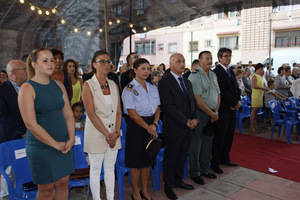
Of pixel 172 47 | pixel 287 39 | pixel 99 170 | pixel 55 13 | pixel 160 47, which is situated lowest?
pixel 99 170

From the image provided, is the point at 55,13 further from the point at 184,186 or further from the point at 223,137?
the point at 184,186

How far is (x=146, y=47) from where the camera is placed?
21969 mm

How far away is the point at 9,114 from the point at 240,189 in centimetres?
274

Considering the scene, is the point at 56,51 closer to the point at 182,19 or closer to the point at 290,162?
the point at 290,162

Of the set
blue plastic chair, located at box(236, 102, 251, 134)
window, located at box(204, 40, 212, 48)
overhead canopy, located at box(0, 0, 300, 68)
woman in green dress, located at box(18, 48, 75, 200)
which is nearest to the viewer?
woman in green dress, located at box(18, 48, 75, 200)

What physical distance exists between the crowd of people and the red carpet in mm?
482

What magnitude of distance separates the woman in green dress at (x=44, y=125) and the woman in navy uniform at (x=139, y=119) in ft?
2.43

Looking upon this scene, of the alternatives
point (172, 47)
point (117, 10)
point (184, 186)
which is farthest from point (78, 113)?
point (172, 47)

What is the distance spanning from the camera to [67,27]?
787 centimetres

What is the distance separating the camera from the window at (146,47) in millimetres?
21603

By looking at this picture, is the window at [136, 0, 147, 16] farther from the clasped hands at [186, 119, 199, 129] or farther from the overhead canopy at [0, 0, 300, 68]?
the clasped hands at [186, 119, 199, 129]

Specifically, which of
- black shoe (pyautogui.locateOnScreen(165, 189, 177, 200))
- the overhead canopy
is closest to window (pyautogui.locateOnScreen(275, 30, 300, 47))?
the overhead canopy

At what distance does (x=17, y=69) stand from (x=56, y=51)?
479 millimetres

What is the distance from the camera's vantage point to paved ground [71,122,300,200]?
2.72 metres
